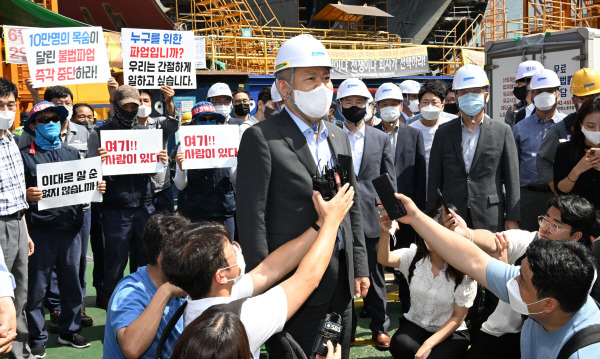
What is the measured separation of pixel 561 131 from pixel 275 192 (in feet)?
11.0

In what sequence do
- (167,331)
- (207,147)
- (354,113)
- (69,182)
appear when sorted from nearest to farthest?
1. (167,331)
2. (69,182)
3. (354,113)
4. (207,147)

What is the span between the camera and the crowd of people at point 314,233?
2.76 metres

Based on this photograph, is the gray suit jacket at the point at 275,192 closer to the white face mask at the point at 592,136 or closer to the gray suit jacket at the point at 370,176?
the gray suit jacket at the point at 370,176

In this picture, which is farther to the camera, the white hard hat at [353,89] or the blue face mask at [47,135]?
the white hard hat at [353,89]

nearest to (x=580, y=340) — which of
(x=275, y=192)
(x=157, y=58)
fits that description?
(x=275, y=192)

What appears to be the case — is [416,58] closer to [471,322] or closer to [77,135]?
[77,135]

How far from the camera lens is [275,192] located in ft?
10.9

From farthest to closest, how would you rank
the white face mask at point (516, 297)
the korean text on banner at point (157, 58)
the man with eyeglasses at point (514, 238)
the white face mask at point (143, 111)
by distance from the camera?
the white face mask at point (143, 111), the korean text on banner at point (157, 58), the man with eyeglasses at point (514, 238), the white face mask at point (516, 297)

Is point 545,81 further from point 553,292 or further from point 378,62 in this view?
point 378,62

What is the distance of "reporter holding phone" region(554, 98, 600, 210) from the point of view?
475cm

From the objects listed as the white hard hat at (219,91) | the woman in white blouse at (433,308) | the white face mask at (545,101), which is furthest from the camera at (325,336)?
the white hard hat at (219,91)

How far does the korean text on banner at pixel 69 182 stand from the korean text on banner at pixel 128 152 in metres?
0.21

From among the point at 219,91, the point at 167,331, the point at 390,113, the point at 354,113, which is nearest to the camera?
the point at 167,331

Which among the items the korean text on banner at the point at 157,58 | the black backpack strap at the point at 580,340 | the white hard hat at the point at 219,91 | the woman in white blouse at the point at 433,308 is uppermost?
the korean text on banner at the point at 157,58
